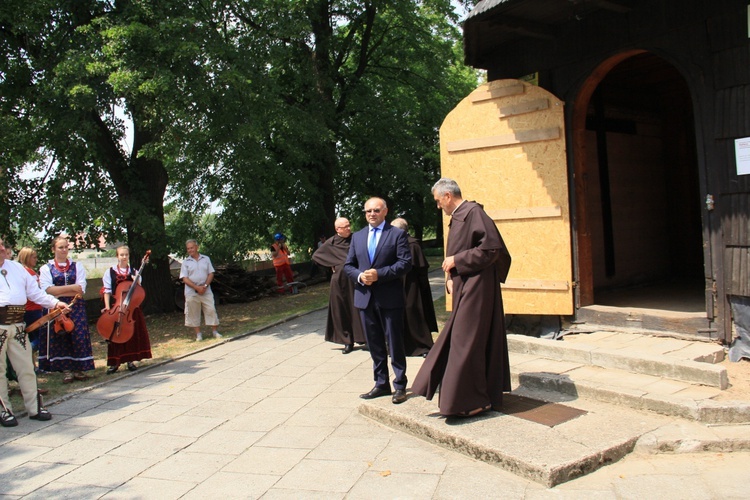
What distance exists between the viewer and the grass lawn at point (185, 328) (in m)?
7.74

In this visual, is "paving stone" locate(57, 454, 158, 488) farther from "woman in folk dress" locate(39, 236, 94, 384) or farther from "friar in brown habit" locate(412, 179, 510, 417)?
"woman in folk dress" locate(39, 236, 94, 384)

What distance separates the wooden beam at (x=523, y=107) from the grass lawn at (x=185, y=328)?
368 cm

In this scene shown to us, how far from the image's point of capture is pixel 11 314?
600cm

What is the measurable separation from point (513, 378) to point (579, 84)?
3.94 metres

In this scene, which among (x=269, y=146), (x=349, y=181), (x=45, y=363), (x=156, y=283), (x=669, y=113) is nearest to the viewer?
(x=45, y=363)

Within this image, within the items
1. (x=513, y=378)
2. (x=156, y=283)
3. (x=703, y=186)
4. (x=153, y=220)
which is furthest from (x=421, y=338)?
(x=156, y=283)

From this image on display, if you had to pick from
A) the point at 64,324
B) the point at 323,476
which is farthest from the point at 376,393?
the point at 64,324

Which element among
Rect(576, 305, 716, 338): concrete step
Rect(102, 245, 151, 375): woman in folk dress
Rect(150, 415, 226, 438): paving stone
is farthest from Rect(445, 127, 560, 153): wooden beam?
Rect(150, 415, 226, 438): paving stone

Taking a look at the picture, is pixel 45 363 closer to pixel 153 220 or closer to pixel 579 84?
pixel 153 220

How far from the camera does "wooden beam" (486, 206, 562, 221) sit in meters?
7.80

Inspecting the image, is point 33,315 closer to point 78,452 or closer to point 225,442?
point 78,452

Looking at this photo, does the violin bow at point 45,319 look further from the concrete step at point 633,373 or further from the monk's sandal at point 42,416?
the concrete step at point 633,373

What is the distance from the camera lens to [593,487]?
3.87 metres

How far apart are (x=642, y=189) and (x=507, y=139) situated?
4.27 meters
